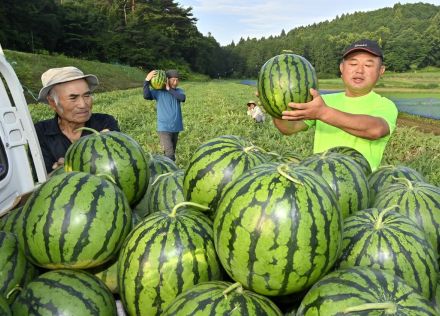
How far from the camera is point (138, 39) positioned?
228ft

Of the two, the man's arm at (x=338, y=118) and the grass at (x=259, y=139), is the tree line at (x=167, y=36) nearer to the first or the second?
the grass at (x=259, y=139)

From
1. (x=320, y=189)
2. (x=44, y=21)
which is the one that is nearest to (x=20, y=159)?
(x=320, y=189)

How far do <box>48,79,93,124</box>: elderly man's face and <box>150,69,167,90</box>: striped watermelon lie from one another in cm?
586

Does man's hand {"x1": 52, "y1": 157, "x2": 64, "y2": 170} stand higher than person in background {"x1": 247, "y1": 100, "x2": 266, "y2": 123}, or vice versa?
man's hand {"x1": 52, "y1": 157, "x2": 64, "y2": 170}

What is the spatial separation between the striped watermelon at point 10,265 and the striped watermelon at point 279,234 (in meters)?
0.85

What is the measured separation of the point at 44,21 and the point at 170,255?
54.2 m

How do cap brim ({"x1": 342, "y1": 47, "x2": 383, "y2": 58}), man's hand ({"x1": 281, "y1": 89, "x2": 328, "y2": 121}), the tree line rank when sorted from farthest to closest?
the tree line < cap brim ({"x1": 342, "y1": 47, "x2": 383, "y2": 58}) < man's hand ({"x1": 281, "y1": 89, "x2": 328, "y2": 121})

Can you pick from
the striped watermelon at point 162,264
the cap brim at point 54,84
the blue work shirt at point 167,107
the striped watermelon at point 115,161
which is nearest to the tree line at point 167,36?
the blue work shirt at point 167,107

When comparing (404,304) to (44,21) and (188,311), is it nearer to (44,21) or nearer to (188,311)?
(188,311)

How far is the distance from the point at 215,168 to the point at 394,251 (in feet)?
2.70

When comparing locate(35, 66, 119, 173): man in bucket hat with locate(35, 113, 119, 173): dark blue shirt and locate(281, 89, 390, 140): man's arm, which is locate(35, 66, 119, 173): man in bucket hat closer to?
locate(35, 113, 119, 173): dark blue shirt

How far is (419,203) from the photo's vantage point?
2113 millimetres

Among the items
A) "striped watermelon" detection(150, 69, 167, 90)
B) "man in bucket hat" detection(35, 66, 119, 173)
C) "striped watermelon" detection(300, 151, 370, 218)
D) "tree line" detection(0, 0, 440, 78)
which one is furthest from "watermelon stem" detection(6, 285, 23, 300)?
"tree line" detection(0, 0, 440, 78)

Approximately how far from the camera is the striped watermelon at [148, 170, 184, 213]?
7.56 ft
